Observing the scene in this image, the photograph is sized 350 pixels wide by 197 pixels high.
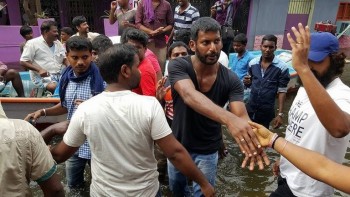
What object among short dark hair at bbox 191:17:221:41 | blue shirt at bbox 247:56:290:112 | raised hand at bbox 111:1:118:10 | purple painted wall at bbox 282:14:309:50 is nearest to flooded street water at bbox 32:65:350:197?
blue shirt at bbox 247:56:290:112

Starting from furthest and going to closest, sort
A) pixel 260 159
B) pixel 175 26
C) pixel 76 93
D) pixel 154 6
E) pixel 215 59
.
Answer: pixel 175 26
pixel 154 6
pixel 76 93
pixel 215 59
pixel 260 159

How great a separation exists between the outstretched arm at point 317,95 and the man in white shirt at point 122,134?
0.88 metres

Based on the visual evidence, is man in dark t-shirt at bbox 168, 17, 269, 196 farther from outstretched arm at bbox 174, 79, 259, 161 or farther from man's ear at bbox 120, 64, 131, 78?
man's ear at bbox 120, 64, 131, 78

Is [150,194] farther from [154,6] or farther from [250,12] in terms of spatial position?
[250,12]

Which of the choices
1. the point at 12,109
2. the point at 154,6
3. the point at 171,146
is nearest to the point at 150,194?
the point at 171,146

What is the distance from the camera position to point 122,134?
186 centimetres

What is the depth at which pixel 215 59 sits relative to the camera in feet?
8.33

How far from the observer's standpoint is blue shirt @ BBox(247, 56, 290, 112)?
421 centimetres

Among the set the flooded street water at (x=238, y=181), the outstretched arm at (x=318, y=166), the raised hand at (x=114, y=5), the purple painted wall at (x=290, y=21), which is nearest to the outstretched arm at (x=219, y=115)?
the outstretched arm at (x=318, y=166)

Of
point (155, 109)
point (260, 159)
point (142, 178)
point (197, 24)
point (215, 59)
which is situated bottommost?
point (142, 178)

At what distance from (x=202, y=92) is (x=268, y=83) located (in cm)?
200

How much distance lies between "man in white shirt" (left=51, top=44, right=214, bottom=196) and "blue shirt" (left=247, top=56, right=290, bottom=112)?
2.51 metres

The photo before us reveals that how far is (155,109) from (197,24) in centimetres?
110

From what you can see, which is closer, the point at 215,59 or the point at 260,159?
the point at 260,159
